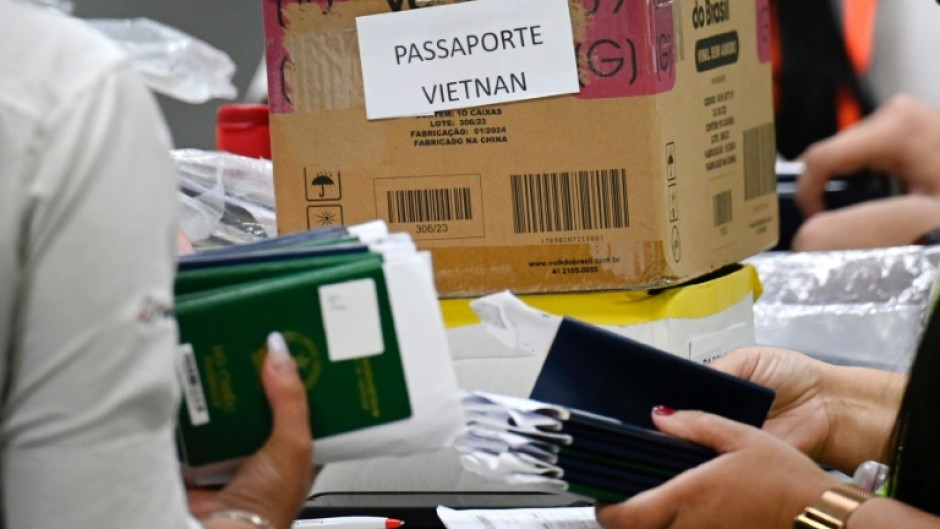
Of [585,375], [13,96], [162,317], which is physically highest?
[13,96]

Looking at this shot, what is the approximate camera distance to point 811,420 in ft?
3.74

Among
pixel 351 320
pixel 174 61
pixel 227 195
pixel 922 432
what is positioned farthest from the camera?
pixel 174 61

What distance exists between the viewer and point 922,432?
2.73ft

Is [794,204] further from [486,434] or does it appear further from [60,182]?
[60,182]

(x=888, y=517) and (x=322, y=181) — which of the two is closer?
(x=888, y=517)

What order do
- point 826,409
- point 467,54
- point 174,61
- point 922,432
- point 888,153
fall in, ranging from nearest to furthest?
1. point 922,432
2. point 467,54
3. point 826,409
4. point 174,61
5. point 888,153

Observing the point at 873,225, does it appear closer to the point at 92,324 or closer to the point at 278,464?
the point at 278,464

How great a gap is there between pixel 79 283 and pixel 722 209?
0.72m

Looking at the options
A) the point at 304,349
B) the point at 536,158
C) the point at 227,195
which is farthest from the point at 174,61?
the point at 304,349

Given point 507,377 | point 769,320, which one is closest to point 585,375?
point 507,377

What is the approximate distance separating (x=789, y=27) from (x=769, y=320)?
1709mm

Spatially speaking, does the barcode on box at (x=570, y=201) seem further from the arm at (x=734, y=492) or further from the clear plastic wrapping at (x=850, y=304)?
the clear plastic wrapping at (x=850, y=304)

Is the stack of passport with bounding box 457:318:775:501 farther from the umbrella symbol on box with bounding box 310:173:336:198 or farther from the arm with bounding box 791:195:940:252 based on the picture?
the arm with bounding box 791:195:940:252

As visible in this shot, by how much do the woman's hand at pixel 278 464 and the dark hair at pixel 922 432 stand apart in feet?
1.35
